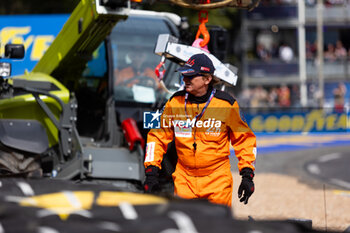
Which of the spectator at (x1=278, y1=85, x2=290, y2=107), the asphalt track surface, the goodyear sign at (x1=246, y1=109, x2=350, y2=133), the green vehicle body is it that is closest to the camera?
the green vehicle body

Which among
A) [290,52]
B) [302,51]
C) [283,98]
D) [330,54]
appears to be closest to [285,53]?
[290,52]

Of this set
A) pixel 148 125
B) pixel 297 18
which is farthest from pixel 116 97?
pixel 297 18

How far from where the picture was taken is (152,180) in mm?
5875

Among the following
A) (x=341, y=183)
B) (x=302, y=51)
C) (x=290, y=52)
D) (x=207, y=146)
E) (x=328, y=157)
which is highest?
(x=207, y=146)

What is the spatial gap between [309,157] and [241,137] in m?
14.9

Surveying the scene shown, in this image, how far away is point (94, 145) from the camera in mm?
9742

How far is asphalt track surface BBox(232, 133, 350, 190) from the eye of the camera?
51.5 ft

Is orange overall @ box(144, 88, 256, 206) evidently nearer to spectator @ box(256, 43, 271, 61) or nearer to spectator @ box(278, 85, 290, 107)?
spectator @ box(278, 85, 290, 107)

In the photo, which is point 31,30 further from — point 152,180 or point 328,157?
point 152,180

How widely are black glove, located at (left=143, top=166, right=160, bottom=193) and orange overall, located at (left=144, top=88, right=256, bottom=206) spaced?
0.06m

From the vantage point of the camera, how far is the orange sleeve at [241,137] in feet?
19.6

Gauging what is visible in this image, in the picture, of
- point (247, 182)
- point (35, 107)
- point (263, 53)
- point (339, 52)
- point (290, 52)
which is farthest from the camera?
point (339, 52)

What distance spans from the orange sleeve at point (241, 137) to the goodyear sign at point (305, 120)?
16.2m

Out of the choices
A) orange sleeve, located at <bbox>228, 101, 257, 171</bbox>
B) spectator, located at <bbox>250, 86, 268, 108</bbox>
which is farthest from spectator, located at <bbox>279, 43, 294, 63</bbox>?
orange sleeve, located at <bbox>228, 101, 257, 171</bbox>
